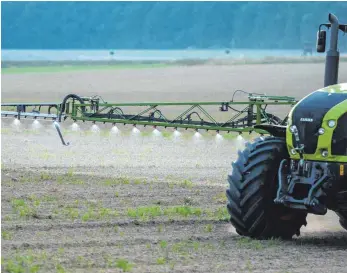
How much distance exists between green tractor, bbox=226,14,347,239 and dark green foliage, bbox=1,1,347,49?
443 ft

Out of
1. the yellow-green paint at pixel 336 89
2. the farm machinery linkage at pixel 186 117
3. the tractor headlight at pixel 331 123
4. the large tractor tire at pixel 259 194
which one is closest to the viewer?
the tractor headlight at pixel 331 123

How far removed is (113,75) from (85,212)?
54.8m

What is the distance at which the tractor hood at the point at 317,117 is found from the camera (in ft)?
33.6

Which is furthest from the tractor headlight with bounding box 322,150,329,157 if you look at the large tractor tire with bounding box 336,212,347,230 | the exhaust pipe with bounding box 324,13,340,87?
the exhaust pipe with bounding box 324,13,340,87

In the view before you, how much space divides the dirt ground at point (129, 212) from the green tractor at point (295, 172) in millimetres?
224

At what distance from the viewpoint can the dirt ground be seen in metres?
9.45

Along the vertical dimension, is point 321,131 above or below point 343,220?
above

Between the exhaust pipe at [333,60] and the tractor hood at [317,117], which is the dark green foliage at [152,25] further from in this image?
the tractor hood at [317,117]

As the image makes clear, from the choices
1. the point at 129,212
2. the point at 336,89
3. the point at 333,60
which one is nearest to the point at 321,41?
the point at 333,60

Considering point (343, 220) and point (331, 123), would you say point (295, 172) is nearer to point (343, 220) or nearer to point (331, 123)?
point (331, 123)

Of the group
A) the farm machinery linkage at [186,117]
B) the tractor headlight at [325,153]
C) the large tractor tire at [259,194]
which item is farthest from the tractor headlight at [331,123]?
the farm machinery linkage at [186,117]

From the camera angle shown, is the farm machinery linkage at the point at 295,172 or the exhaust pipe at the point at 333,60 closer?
the farm machinery linkage at the point at 295,172

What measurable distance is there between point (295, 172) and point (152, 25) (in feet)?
478

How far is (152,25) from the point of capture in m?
155
